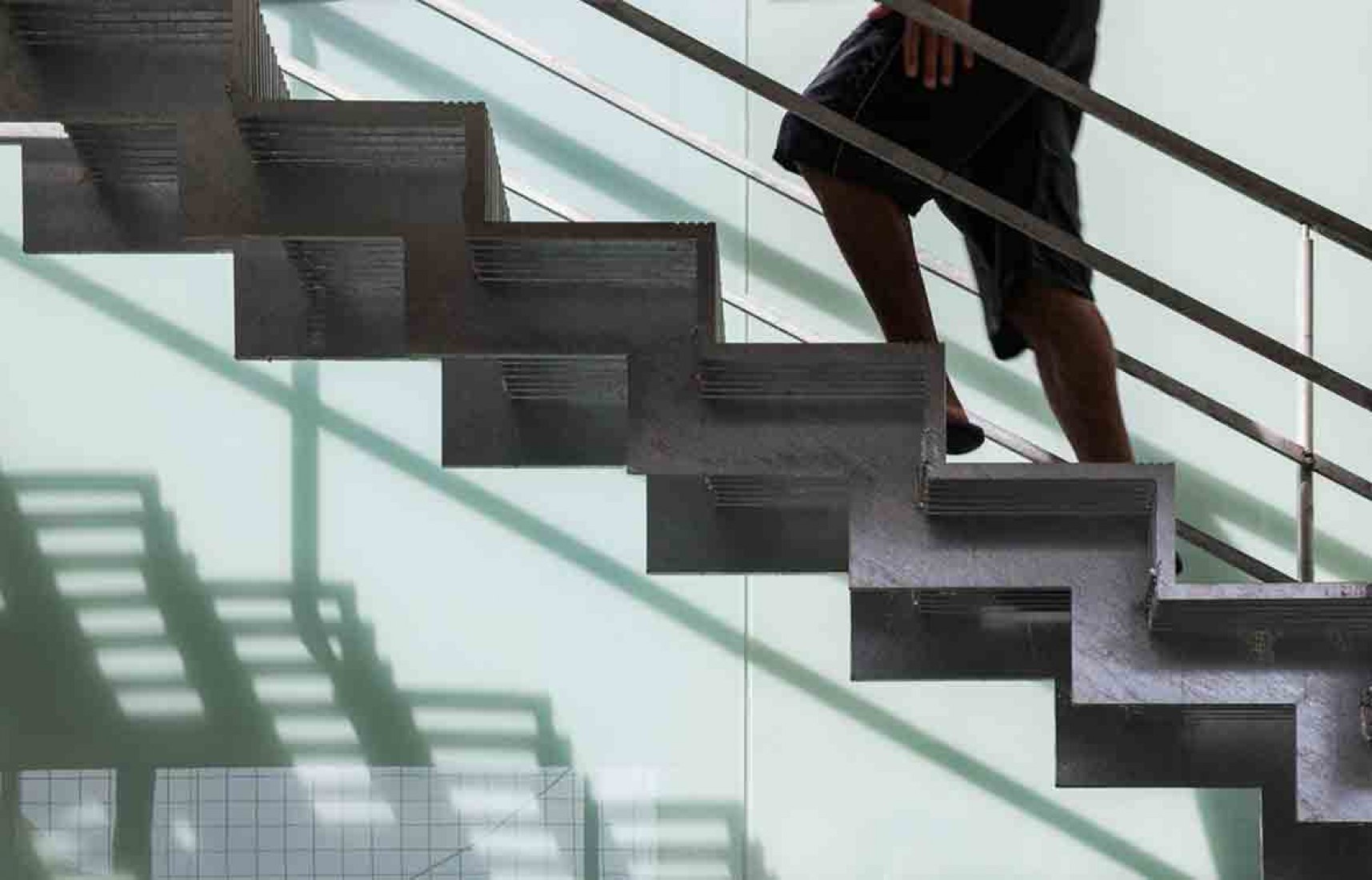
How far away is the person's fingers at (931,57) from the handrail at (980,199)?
0.26 meters

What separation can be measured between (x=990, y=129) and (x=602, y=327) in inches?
19.2

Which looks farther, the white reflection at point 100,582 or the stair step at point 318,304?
the white reflection at point 100,582

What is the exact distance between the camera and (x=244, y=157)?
7.80ft

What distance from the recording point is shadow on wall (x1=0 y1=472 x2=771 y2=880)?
4.74 metres

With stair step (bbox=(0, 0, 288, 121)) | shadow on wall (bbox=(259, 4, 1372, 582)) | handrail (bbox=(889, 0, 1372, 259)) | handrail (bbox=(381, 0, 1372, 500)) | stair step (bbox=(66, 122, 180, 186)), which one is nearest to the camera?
handrail (bbox=(889, 0, 1372, 259))

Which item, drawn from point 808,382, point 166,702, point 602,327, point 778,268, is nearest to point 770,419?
point 808,382

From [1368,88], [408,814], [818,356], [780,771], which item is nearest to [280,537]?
[408,814]

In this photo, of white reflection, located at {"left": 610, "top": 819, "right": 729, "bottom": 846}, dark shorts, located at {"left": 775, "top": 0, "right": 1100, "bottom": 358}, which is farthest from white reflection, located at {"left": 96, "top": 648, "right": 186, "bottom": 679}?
dark shorts, located at {"left": 775, "top": 0, "right": 1100, "bottom": 358}

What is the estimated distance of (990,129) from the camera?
8.56 ft

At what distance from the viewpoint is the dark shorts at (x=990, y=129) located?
259 cm

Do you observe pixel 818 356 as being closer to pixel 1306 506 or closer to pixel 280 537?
pixel 1306 506

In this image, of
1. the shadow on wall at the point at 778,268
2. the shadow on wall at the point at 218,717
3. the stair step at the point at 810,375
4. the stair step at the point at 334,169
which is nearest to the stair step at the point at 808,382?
the stair step at the point at 810,375

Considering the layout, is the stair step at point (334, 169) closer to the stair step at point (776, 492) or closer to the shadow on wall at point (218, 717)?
the stair step at point (776, 492)

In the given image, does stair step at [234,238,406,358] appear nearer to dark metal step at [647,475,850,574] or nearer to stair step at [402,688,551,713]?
dark metal step at [647,475,850,574]
